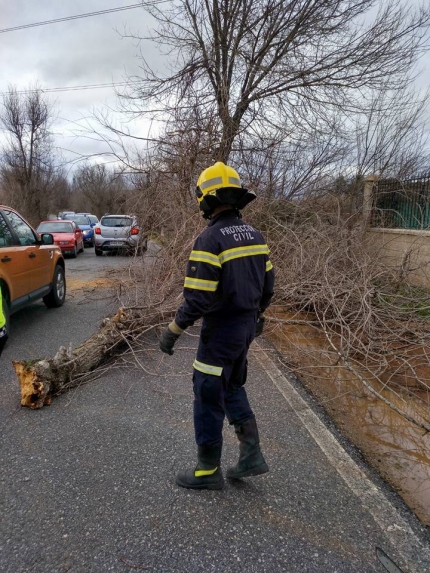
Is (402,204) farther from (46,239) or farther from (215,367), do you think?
(215,367)

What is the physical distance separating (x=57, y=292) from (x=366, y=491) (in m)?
6.18

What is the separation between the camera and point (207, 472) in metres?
2.38

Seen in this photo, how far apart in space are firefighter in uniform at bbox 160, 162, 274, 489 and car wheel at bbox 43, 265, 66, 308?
5.25 metres

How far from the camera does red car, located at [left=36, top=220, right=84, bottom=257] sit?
14.9 metres

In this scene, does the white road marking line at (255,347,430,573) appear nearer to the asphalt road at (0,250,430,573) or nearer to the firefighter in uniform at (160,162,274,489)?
the asphalt road at (0,250,430,573)

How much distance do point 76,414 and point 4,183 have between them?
93.5 feet

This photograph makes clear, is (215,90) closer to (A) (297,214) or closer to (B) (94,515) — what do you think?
(A) (297,214)

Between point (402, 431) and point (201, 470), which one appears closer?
point (201, 470)

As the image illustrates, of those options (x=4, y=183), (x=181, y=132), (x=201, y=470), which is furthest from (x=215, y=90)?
(x=4, y=183)

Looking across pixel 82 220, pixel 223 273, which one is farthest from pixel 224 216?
pixel 82 220

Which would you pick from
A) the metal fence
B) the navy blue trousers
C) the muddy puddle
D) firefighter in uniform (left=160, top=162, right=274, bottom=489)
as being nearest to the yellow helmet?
firefighter in uniform (left=160, top=162, right=274, bottom=489)

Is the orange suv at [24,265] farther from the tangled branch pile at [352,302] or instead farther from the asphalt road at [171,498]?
the tangled branch pile at [352,302]

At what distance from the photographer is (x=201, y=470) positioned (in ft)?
7.80

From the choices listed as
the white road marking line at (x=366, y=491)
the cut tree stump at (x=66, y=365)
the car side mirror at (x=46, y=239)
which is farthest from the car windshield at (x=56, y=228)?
the white road marking line at (x=366, y=491)
